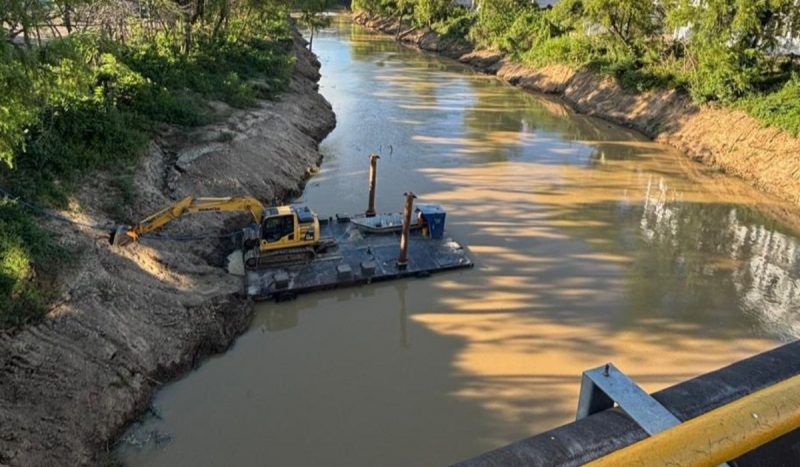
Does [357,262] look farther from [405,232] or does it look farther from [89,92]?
[89,92]

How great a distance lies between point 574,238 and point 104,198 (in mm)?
13196

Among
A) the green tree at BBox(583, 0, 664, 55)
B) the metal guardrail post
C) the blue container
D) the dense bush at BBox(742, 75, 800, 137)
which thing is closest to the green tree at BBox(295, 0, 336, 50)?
the green tree at BBox(583, 0, 664, 55)

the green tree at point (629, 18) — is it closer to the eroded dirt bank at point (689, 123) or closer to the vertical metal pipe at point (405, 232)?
the eroded dirt bank at point (689, 123)

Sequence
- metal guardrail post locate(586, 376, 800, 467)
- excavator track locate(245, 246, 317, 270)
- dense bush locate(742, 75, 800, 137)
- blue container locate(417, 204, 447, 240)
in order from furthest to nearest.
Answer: dense bush locate(742, 75, 800, 137) < blue container locate(417, 204, 447, 240) < excavator track locate(245, 246, 317, 270) < metal guardrail post locate(586, 376, 800, 467)

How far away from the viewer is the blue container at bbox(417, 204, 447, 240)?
55.6 feet

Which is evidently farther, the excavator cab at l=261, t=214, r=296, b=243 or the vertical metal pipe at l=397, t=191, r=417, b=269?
the vertical metal pipe at l=397, t=191, r=417, b=269

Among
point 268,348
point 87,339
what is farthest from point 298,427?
point 87,339

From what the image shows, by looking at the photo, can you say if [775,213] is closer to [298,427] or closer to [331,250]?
[331,250]

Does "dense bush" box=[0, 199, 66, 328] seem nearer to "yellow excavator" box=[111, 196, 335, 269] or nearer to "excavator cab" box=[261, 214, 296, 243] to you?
"yellow excavator" box=[111, 196, 335, 269]

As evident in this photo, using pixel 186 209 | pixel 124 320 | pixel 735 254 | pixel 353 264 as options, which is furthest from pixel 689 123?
pixel 124 320

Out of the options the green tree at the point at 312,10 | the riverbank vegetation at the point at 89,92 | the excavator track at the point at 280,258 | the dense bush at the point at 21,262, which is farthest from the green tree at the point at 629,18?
the dense bush at the point at 21,262

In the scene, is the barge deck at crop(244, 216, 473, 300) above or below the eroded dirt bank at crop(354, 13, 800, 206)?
below

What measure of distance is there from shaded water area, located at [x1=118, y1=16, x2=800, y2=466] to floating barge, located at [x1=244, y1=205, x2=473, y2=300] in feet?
1.08

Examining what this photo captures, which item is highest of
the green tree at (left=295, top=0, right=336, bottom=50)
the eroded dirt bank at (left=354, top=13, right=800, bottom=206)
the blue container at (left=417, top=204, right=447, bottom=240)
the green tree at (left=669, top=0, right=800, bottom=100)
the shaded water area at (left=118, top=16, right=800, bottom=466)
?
the green tree at (left=295, top=0, right=336, bottom=50)
